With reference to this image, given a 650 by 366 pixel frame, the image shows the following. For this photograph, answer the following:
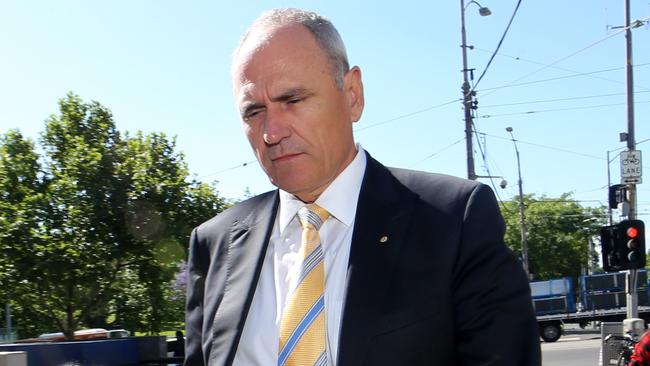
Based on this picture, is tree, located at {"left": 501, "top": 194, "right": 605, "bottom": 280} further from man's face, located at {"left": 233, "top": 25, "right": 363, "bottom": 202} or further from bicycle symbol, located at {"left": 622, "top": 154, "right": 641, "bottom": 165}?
man's face, located at {"left": 233, "top": 25, "right": 363, "bottom": 202}

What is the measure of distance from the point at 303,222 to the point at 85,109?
2835cm

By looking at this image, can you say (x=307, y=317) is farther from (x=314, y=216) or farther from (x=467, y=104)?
(x=467, y=104)

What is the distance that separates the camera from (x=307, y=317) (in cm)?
188

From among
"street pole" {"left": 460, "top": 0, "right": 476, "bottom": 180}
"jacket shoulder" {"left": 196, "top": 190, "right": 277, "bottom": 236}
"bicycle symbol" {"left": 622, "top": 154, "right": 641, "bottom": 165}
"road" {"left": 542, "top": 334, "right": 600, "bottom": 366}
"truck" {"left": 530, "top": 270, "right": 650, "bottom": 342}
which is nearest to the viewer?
"jacket shoulder" {"left": 196, "top": 190, "right": 277, "bottom": 236}

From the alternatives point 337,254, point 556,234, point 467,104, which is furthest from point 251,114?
point 556,234

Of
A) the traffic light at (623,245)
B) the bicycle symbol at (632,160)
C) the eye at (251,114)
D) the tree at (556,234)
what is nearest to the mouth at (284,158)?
the eye at (251,114)

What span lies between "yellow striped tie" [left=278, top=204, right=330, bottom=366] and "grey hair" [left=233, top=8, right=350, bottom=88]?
398mm

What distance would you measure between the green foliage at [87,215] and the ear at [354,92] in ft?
80.7

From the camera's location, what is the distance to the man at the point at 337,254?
170 cm

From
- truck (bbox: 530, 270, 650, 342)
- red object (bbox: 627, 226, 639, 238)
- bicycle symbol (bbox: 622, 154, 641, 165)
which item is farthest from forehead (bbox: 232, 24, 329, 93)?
truck (bbox: 530, 270, 650, 342)

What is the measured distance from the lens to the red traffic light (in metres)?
13.1

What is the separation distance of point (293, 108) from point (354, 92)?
0.21m

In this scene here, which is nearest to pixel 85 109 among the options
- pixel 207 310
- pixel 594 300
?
pixel 594 300

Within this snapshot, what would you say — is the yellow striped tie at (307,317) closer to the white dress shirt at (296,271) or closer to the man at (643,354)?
the white dress shirt at (296,271)
